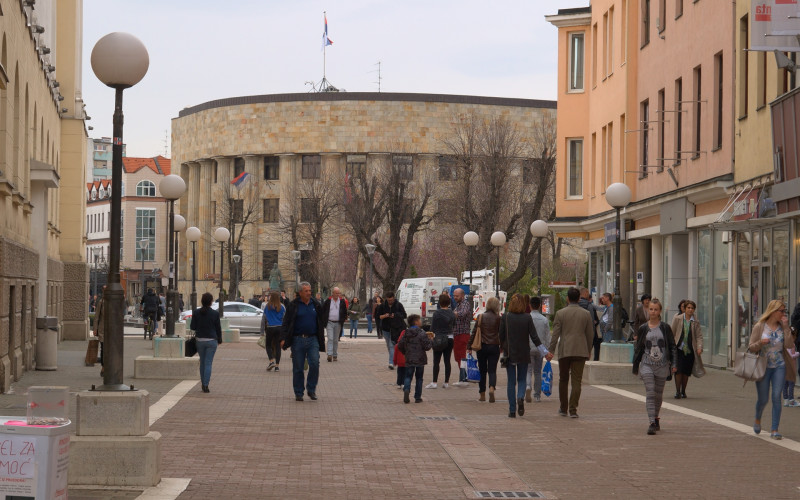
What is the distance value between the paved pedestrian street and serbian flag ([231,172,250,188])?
8380 centimetres

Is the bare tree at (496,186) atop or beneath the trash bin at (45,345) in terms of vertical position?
atop

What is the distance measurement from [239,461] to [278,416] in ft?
16.1

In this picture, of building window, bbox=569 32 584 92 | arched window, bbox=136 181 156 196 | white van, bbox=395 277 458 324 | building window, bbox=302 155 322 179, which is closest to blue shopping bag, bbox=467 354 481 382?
building window, bbox=569 32 584 92

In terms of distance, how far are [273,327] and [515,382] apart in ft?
38.4

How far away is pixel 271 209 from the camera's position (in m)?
111

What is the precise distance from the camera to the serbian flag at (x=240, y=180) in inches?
4171

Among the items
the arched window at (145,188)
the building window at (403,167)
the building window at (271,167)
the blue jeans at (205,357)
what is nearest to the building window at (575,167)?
the blue jeans at (205,357)

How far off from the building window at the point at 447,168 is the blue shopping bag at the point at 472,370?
164ft

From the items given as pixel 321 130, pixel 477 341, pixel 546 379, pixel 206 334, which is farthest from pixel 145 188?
pixel 477 341

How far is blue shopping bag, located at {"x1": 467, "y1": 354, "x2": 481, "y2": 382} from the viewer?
2322 centimetres

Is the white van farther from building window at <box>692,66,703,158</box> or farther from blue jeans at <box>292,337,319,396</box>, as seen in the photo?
blue jeans at <box>292,337,319,396</box>

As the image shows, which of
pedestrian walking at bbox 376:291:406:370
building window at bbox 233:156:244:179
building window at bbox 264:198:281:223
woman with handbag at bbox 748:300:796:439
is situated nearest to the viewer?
woman with handbag at bbox 748:300:796:439

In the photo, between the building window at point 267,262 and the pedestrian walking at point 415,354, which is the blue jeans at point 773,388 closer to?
the pedestrian walking at point 415,354

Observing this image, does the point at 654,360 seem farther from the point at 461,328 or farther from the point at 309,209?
the point at 309,209
